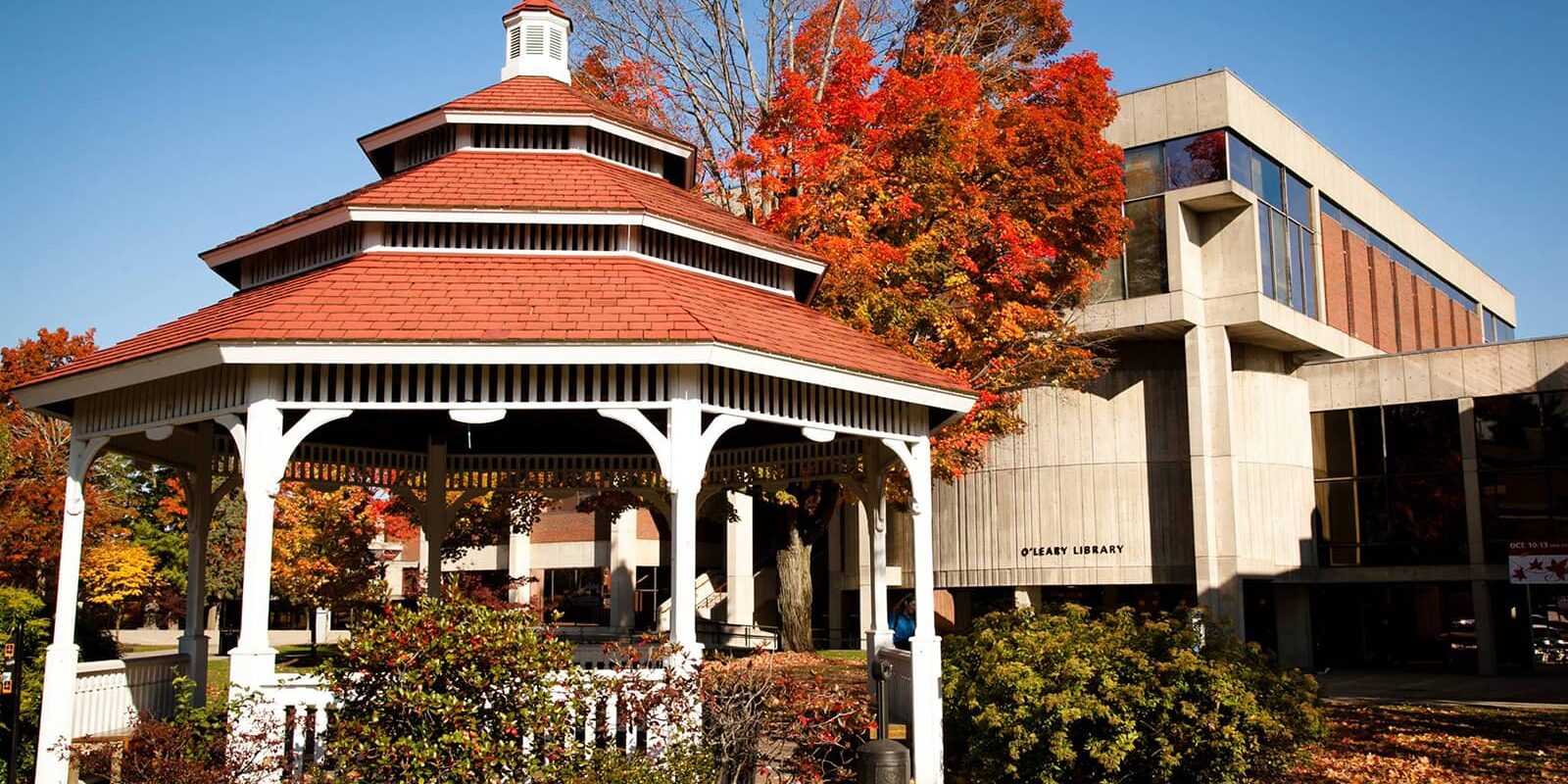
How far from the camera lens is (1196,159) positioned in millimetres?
39688

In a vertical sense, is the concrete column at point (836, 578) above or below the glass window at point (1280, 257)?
below

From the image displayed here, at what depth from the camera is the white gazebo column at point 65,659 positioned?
13.6 metres

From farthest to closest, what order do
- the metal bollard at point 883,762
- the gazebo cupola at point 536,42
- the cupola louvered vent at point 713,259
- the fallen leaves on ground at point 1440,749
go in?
the gazebo cupola at point 536,42, the cupola louvered vent at point 713,259, the fallen leaves on ground at point 1440,749, the metal bollard at point 883,762

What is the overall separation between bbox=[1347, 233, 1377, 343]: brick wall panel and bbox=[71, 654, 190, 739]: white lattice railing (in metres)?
39.8

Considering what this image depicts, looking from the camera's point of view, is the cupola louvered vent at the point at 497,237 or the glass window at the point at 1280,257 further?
the glass window at the point at 1280,257

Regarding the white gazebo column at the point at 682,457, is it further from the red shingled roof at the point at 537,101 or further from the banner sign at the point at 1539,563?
the banner sign at the point at 1539,563

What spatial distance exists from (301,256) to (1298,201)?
35.1 m

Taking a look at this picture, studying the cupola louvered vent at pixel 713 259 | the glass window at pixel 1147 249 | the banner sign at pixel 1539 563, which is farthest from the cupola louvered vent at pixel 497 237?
the glass window at pixel 1147 249

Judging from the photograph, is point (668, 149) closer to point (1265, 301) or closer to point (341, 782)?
point (341, 782)

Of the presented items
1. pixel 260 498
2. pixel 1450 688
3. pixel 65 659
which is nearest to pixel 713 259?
pixel 260 498

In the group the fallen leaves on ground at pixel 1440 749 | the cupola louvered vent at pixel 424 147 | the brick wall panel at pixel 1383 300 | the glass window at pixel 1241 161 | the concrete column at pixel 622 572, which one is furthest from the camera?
the brick wall panel at pixel 1383 300

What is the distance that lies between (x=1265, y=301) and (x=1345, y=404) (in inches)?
182

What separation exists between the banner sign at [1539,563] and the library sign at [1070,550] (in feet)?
50.7

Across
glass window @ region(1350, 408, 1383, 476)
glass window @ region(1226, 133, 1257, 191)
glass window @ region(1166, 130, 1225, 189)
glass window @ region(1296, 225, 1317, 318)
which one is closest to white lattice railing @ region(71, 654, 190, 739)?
glass window @ region(1166, 130, 1225, 189)
